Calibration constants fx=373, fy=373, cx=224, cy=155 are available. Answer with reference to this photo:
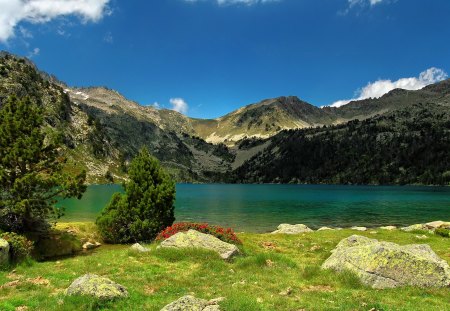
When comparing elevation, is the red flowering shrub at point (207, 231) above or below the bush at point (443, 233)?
above

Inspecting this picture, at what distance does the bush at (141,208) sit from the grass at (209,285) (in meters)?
11.8

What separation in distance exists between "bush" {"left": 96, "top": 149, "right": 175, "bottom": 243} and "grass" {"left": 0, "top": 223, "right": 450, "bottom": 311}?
11.8m

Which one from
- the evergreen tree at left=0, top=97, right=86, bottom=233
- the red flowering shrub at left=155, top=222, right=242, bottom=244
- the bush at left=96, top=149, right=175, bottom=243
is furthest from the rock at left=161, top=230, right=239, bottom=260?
the evergreen tree at left=0, top=97, right=86, bottom=233

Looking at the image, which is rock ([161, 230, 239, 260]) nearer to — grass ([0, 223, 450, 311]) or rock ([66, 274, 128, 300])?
grass ([0, 223, 450, 311])

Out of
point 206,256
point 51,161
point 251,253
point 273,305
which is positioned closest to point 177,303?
point 273,305

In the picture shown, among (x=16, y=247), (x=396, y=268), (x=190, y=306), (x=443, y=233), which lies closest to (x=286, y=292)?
(x=190, y=306)

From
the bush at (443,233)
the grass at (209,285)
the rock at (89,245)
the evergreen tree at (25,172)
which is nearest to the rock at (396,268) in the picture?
the grass at (209,285)

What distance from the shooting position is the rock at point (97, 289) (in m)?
16.4

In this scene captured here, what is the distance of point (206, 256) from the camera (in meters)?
26.6

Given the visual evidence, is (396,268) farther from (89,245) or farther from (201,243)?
(89,245)

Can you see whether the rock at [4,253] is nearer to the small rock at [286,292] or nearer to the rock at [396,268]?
the small rock at [286,292]

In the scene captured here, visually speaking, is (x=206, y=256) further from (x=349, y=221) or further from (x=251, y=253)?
(x=349, y=221)

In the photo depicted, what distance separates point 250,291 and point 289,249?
703 inches

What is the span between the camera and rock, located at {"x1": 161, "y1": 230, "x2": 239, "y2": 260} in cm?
2823
